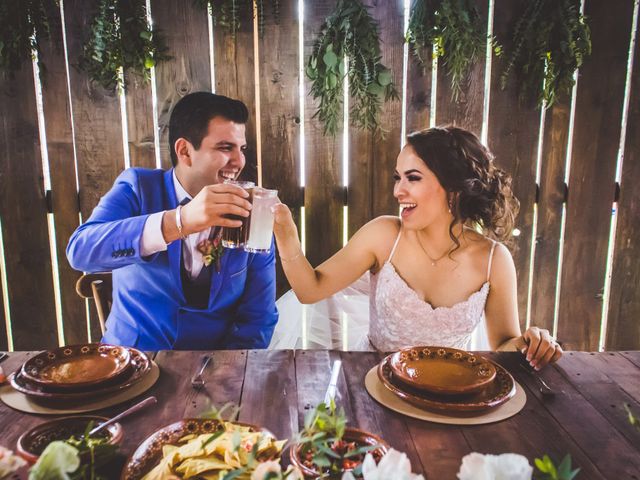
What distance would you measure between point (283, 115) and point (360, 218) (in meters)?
0.73

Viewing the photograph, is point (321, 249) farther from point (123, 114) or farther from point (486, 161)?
point (123, 114)

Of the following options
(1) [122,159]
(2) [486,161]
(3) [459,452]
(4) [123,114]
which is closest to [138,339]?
(1) [122,159]

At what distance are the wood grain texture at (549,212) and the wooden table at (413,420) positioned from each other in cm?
147

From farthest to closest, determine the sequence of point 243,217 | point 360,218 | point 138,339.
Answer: point 360,218
point 138,339
point 243,217

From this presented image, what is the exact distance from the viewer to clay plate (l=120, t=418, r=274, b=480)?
103 cm

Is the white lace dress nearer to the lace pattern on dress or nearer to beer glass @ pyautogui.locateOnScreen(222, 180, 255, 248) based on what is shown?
the lace pattern on dress

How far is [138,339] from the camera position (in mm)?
2336

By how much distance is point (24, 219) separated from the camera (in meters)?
2.89

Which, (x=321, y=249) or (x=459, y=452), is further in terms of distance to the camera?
(x=321, y=249)

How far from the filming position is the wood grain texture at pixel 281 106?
111 inches

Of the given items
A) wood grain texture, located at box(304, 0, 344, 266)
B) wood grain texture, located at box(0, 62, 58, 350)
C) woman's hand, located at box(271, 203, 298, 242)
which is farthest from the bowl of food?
wood grain texture, located at box(0, 62, 58, 350)

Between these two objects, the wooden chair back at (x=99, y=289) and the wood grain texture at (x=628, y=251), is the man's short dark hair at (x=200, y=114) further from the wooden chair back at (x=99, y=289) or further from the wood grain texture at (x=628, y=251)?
the wood grain texture at (x=628, y=251)

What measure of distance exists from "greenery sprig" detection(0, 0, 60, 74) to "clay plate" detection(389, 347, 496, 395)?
2376 mm

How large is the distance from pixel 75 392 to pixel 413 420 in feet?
2.87
